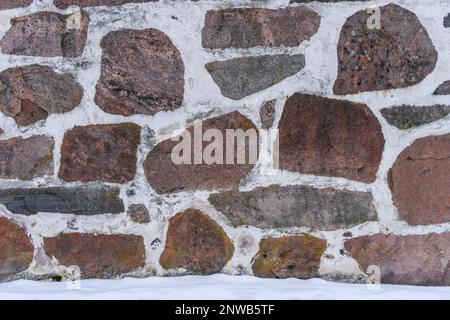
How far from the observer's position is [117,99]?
166 centimetres

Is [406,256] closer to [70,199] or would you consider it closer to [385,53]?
[385,53]

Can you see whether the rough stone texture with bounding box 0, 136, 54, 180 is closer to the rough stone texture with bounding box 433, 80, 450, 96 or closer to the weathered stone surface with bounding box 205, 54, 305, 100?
the weathered stone surface with bounding box 205, 54, 305, 100

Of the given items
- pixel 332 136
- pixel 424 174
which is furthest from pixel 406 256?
pixel 332 136

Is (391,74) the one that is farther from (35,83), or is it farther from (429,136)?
(35,83)

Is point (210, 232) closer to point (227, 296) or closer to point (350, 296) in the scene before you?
point (227, 296)

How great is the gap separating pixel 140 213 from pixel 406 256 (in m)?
0.73

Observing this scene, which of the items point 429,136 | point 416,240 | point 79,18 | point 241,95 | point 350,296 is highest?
point 79,18

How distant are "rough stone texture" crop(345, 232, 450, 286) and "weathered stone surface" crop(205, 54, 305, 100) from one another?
49cm

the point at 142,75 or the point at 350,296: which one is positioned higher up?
the point at 142,75

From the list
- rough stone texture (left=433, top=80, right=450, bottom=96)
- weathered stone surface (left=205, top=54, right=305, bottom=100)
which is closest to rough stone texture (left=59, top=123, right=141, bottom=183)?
weathered stone surface (left=205, top=54, right=305, bottom=100)

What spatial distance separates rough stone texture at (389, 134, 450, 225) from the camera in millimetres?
1624

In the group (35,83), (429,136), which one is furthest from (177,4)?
(429,136)

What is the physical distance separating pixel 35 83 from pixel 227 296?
0.78 metres

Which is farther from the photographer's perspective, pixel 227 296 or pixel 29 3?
pixel 29 3
